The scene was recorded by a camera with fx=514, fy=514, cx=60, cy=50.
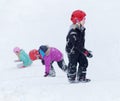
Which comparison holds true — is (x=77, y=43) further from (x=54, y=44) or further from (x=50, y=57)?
(x=54, y=44)

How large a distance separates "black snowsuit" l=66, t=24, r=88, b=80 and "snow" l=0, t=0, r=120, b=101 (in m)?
0.40

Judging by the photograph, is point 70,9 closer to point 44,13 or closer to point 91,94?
point 44,13

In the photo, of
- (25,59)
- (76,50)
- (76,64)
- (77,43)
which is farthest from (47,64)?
(25,59)

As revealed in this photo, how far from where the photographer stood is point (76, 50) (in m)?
9.60

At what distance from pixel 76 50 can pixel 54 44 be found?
30.5 ft

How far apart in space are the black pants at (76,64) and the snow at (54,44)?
1.08 ft

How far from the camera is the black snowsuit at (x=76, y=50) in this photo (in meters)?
9.43

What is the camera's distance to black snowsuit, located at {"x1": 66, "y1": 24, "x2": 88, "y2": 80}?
943 cm

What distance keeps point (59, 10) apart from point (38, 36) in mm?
2966

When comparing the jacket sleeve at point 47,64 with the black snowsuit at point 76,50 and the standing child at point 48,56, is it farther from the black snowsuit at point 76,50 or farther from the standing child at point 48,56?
the black snowsuit at point 76,50

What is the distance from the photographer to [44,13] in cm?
2320

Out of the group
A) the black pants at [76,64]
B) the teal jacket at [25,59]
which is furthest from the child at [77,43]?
the teal jacket at [25,59]

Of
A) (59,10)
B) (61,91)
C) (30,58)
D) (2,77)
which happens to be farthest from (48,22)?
(61,91)

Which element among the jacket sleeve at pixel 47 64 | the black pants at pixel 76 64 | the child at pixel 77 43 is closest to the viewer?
the child at pixel 77 43
